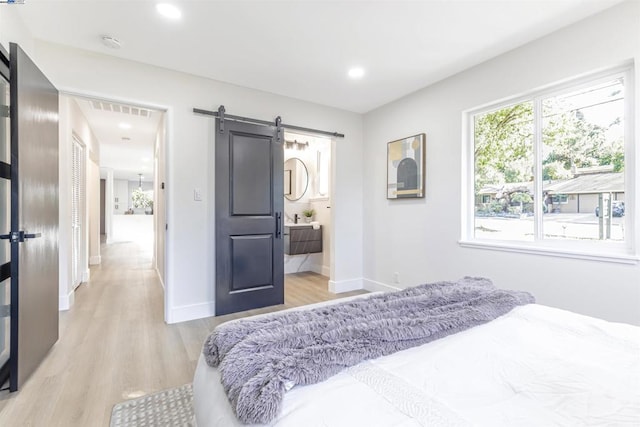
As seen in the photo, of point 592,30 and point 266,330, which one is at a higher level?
point 592,30

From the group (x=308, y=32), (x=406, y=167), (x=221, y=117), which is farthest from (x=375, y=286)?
(x=308, y=32)

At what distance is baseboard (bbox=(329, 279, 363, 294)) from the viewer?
403 cm

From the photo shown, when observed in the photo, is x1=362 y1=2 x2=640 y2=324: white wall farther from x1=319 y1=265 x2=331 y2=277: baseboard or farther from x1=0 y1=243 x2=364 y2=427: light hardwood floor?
x1=0 y1=243 x2=364 y2=427: light hardwood floor

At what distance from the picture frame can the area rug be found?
9.21 feet

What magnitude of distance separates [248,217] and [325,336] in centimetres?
241

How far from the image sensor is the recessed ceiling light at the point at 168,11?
2.04 m

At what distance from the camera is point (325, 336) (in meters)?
1.05

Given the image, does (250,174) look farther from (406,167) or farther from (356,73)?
(406,167)

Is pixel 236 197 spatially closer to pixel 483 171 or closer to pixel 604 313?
pixel 483 171

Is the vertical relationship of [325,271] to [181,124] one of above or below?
below

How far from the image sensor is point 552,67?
92.0 inches

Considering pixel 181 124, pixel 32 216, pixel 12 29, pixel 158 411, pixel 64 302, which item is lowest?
pixel 158 411

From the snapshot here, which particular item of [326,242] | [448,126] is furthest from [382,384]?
[326,242]

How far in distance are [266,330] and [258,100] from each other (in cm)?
288
